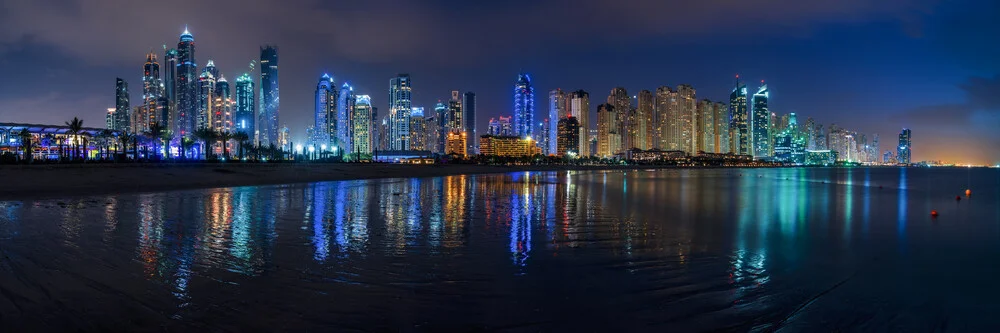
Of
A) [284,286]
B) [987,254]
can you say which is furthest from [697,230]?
[284,286]

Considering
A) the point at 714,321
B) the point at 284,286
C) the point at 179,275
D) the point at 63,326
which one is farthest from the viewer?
the point at 179,275

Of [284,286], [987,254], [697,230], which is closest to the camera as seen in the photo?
[284,286]

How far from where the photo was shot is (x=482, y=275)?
8.62 metres

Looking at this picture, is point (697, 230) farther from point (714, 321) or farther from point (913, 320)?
point (714, 321)

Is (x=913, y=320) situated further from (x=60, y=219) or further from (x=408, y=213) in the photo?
(x=60, y=219)

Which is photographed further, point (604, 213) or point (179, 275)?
point (604, 213)

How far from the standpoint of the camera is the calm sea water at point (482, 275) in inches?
244

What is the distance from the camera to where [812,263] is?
10.5 metres

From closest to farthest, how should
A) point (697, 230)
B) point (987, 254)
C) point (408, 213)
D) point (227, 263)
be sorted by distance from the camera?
point (227, 263) < point (987, 254) < point (697, 230) < point (408, 213)

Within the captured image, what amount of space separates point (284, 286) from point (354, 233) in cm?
593

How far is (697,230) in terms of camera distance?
1522 centimetres

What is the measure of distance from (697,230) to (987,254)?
666 centimetres

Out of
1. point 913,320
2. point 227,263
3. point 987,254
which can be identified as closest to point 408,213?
point 227,263

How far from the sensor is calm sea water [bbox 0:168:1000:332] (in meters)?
6.20
